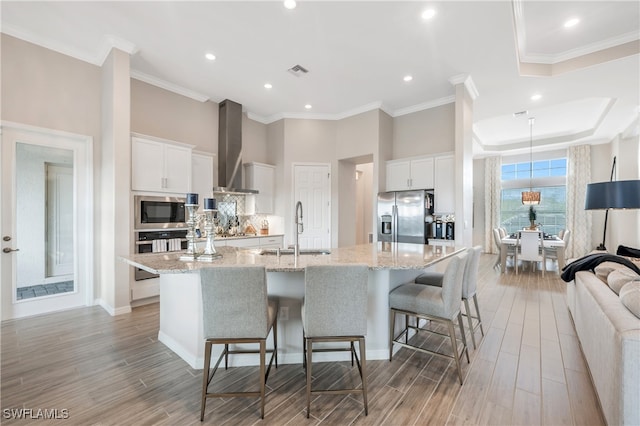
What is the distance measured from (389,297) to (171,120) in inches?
170

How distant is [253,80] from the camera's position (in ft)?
14.2

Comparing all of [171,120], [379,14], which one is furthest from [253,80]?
[379,14]

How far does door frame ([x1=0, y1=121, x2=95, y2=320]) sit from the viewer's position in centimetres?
317

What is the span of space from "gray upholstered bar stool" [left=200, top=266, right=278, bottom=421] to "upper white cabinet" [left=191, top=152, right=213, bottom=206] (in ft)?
10.4

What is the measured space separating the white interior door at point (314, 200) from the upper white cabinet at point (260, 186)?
52cm

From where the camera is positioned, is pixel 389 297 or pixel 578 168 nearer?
pixel 389 297

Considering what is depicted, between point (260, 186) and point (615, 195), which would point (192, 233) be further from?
point (615, 195)

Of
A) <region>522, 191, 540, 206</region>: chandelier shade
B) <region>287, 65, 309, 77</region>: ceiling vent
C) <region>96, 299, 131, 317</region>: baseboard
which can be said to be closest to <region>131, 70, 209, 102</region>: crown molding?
<region>287, 65, 309, 77</region>: ceiling vent

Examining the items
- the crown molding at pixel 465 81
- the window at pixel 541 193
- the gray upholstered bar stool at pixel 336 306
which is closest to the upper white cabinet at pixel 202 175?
the gray upholstered bar stool at pixel 336 306

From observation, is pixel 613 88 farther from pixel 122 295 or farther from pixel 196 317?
pixel 122 295

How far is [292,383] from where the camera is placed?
2.09 meters

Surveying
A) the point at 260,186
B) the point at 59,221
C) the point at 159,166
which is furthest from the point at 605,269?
the point at 59,221

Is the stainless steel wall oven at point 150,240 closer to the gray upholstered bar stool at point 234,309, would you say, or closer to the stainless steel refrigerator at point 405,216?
the gray upholstered bar stool at point 234,309

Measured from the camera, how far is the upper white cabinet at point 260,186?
5477 millimetres
